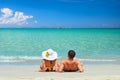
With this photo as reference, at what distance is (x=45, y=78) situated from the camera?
27.1ft

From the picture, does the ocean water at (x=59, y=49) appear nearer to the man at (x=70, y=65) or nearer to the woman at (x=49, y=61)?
the woman at (x=49, y=61)

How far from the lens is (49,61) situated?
9508mm

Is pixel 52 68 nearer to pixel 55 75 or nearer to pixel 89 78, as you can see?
pixel 55 75

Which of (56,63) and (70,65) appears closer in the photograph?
(70,65)

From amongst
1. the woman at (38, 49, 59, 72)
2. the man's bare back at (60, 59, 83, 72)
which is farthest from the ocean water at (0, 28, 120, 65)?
the man's bare back at (60, 59, 83, 72)

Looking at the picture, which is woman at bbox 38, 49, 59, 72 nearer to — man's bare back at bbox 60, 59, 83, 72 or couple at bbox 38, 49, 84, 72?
couple at bbox 38, 49, 84, 72

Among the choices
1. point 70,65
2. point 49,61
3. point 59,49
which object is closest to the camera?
point 70,65

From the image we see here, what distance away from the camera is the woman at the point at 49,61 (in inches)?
373

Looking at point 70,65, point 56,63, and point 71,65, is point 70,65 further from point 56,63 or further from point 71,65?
point 56,63

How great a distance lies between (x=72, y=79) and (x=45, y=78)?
1.92 feet

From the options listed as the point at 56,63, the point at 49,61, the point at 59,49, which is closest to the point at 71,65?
the point at 56,63

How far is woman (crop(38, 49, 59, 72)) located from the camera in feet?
31.1

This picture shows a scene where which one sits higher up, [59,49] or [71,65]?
[59,49]

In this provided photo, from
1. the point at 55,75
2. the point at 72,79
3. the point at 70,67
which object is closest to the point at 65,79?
the point at 72,79
